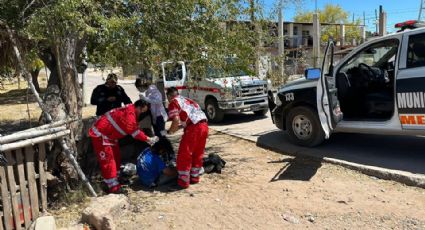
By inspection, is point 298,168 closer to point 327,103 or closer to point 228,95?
point 327,103

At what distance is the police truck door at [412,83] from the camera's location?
6258 mm

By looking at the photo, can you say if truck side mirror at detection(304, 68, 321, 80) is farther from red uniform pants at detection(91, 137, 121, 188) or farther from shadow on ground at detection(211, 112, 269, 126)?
shadow on ground at detection(211, 112, 269, 126)

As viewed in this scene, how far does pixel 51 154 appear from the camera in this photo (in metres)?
5.69

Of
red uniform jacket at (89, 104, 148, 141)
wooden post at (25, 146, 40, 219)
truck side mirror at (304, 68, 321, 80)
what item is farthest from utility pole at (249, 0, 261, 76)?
wooden post at (25, 146, 40, 219)

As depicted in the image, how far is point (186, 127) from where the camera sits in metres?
5.90

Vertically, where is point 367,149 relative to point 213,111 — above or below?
below

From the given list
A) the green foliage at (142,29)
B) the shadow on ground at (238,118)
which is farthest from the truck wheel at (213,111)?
the green foliage at (142,29)

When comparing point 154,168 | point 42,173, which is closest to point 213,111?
point 154,168

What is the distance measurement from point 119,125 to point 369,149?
4399 mm

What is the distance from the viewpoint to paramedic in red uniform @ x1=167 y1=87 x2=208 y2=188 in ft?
19.1

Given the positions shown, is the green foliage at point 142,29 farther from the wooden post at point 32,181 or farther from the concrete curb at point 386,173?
the concrete curb at point 386,173

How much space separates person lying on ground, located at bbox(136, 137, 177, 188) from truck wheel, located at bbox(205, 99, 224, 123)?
5334mm

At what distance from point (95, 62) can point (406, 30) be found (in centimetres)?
482

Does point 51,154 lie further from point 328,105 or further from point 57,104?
point 328,105
